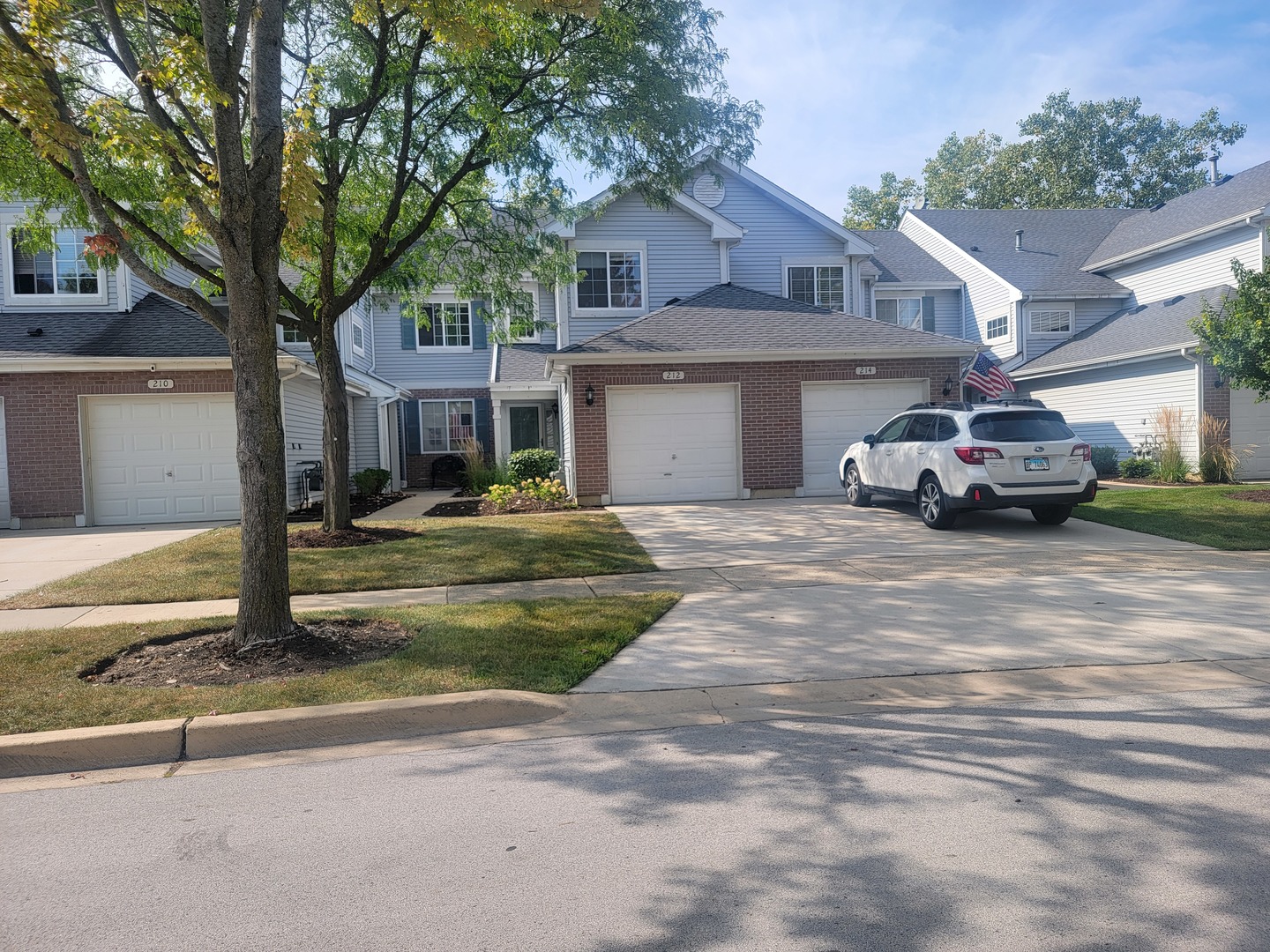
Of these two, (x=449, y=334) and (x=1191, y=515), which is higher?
(x=449, y=334)

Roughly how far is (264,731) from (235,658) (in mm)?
1491

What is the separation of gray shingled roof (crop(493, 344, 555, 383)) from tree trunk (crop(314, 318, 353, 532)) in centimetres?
802

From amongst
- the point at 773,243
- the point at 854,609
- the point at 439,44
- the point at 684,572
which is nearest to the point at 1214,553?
the point at 854,609

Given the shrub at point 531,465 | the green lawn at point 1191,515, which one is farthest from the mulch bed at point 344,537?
the green lawn at point 1191,515

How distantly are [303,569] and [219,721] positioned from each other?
17.3ft

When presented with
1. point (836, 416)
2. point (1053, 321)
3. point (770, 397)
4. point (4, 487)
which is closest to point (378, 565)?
point (770, 397)

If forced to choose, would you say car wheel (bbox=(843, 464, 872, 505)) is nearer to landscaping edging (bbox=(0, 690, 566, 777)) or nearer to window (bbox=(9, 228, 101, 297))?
landscaping edging (bbox=(0, 690, 566, 777))

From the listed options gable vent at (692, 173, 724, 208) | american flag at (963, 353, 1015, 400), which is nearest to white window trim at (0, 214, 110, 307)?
gable vent at (692, 173, 724, 208)

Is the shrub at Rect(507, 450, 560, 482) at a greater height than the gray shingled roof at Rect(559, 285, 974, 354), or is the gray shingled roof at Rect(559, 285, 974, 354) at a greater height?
the gray shingled roof at Rect(559, 285, 974, 354)

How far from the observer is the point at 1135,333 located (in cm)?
2248

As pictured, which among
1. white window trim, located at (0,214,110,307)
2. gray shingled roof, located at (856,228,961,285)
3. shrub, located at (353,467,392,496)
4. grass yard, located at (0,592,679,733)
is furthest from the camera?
gray shingled roof, located at (856,228,961,285)

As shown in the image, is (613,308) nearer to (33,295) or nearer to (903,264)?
(33,295)

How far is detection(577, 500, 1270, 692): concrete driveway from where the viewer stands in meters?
6.18

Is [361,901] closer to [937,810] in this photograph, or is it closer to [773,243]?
[937,810]
